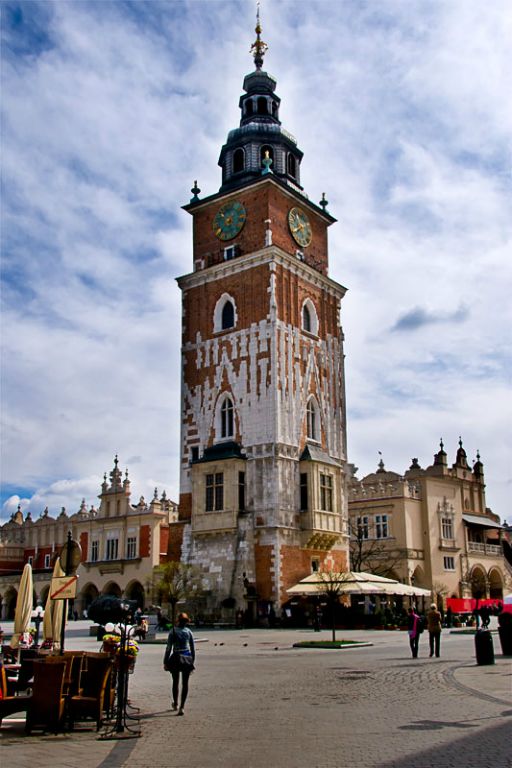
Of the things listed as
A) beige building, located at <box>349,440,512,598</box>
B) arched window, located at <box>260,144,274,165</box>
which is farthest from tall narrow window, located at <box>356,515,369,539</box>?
arched window, located at <box>260,144,274,165</box>

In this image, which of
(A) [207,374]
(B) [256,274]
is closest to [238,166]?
(B) [256,274]

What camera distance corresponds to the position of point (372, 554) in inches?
2141

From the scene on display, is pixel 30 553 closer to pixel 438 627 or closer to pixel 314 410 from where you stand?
pixel 314 410

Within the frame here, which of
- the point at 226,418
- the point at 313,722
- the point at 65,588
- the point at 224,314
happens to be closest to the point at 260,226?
the point at 224,314

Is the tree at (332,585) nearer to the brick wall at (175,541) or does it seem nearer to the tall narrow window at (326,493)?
the tall narrow window at (326,493)

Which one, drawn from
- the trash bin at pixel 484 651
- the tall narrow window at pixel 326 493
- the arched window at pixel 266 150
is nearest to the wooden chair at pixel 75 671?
the trash bin at pixel 484 651

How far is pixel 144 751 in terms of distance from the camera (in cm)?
966

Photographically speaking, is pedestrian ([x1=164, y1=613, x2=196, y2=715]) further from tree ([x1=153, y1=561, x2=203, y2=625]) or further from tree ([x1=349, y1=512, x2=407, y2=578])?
tree ([x1=349, y1=512, x2=407, y2=578])

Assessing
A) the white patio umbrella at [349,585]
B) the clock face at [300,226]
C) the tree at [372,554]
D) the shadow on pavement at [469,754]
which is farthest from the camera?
the tree at [372,554]

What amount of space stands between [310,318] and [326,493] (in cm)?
1079

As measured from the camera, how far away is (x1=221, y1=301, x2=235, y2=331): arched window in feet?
154

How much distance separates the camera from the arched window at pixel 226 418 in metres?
45.1

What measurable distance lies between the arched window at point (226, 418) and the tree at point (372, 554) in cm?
1388

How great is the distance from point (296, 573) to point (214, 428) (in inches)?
376
